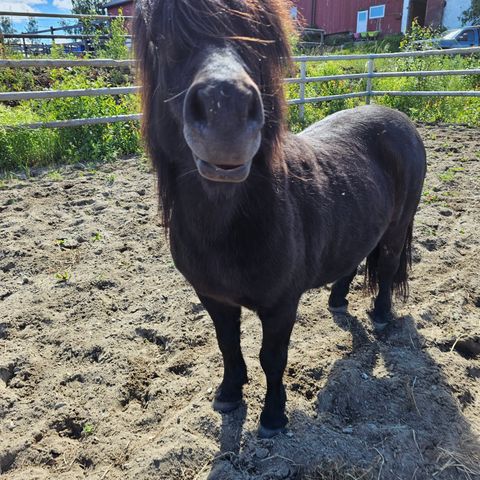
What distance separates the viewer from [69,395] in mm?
2637

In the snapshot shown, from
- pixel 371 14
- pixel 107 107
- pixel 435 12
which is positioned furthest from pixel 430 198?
pixel 371 14

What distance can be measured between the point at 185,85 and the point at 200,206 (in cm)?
55

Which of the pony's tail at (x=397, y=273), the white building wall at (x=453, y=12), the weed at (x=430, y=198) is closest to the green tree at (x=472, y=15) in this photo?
the white building wall at (x=453, y=12)

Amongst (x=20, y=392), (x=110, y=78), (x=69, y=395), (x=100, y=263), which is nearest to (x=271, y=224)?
(x=69, y=395)

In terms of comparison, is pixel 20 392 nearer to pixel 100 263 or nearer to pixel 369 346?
pixel 100 263

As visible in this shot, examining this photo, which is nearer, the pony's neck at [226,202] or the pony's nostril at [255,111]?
the pony's nostril at [255,111]

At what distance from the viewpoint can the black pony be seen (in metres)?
1.38

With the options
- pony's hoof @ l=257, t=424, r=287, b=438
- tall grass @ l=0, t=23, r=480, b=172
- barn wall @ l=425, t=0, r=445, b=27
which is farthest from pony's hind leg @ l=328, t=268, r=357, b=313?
barn wall @ l=425, t=0, r=445, b=27

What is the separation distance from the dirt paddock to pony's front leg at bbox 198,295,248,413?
0.27 ft

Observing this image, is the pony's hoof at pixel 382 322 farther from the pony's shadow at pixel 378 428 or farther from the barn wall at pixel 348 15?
the barn wall at pixel 348 15

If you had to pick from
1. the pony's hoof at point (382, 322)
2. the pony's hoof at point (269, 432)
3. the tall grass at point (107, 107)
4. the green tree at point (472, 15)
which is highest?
the green tree at point (472, 15)

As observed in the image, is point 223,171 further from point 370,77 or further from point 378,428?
point 370,77

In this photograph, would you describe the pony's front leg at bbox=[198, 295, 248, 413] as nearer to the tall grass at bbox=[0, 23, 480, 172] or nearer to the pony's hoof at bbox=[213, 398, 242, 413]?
the pony's hoof at bbox=[213, 398, 242, 413]

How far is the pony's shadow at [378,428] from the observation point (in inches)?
83.7
